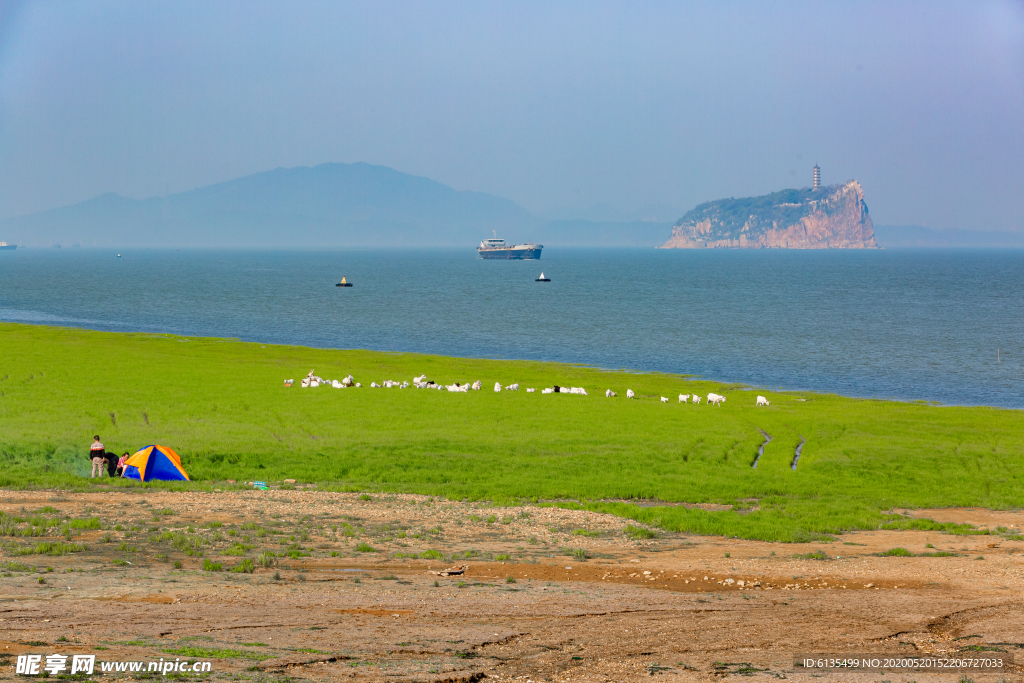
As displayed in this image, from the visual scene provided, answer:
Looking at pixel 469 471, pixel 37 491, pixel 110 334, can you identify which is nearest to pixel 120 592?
pixel 37 491

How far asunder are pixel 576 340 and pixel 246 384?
182 ft

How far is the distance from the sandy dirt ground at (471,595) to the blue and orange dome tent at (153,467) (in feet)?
13.1

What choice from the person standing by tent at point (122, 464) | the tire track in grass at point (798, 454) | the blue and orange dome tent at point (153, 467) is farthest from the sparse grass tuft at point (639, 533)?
the person standing by tent at point (122, 464)

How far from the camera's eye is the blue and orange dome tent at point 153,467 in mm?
31812

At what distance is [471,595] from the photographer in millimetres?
19156

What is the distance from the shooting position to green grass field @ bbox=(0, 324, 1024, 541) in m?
31.1

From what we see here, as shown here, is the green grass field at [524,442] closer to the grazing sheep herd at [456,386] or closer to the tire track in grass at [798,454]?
the tire track in grass at [798,454]

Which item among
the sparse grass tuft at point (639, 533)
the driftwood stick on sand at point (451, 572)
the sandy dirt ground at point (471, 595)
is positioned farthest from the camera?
the sparse grass tuft at point (639, 533)

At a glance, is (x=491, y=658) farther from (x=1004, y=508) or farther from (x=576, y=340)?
(x=576, y=340)

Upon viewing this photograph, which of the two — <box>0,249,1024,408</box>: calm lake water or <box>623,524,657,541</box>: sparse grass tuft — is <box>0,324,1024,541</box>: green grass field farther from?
<box>0,249,1024,408</box>: calm lake water

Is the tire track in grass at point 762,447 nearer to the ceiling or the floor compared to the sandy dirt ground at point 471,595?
nearer to the floor

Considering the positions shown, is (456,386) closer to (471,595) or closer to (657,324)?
(471,595)

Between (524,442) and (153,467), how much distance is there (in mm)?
15861

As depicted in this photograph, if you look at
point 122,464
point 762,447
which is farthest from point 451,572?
point 762,447
